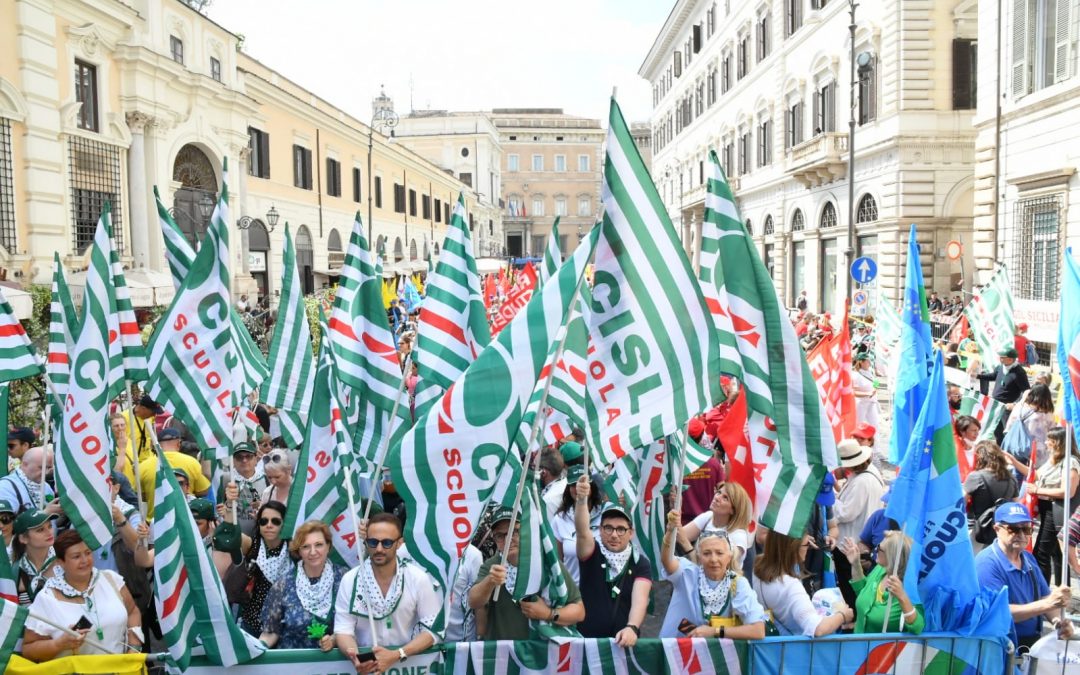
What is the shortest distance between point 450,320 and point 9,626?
110 inches

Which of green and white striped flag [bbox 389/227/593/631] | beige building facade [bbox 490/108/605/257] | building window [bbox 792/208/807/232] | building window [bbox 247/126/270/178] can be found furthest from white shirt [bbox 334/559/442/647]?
beige building facade [bbox 490/108/605/257]

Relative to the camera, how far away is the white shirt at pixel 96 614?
4.18 metres

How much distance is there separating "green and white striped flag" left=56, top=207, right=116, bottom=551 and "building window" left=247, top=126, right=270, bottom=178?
22.4m

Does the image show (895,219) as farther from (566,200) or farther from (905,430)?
(566,200)

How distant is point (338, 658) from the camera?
14.1ft

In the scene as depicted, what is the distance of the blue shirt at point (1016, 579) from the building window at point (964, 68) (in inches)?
878

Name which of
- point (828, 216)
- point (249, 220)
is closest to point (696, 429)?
point (249, 220)

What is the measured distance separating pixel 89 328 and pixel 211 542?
1.66 meters

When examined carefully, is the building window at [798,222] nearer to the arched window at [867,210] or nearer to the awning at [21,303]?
the arched window at [867,210]

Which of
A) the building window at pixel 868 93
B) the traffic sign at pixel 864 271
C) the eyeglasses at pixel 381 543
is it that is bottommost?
the eyeglasses at pixel 381 543

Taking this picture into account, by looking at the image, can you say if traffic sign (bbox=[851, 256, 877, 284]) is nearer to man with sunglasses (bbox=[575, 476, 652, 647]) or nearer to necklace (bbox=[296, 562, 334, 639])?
man with sunglasses (bbox=[575, 476, 652, 647])

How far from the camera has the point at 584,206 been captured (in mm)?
96500

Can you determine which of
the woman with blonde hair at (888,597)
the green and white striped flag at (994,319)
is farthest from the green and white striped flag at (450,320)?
the green and white striped flag at (994,319)

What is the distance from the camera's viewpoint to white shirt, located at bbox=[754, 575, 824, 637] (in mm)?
4453
